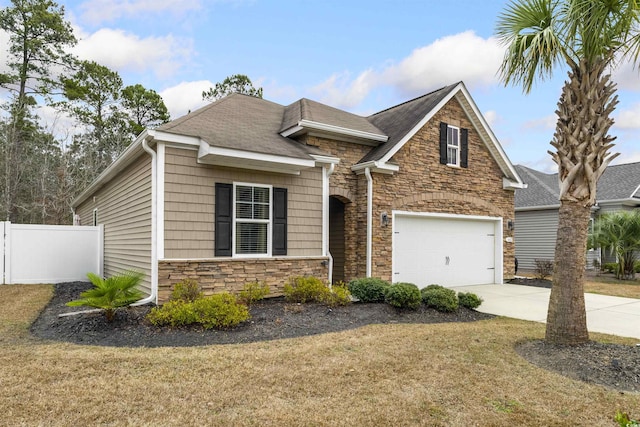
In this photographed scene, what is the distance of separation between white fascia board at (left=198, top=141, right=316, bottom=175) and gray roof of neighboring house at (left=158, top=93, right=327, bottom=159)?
102mm

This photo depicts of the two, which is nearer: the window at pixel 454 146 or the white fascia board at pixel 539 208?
the window at pixel 454 146

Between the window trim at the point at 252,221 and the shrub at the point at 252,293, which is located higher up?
the window trim at the point at 252,221

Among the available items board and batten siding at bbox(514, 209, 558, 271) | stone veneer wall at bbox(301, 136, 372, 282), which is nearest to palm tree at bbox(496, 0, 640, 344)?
stone veneer wall at bbox(301, 136, 372, 282)

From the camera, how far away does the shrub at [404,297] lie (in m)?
8.11

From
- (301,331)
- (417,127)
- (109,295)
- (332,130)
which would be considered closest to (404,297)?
(301,331)

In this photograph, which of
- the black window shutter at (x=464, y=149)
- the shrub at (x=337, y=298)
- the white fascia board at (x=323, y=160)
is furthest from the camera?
the black window shutter at (x=464, y=149)

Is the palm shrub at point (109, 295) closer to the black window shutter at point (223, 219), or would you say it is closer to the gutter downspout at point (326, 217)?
the black window shutter at point (223, 219)

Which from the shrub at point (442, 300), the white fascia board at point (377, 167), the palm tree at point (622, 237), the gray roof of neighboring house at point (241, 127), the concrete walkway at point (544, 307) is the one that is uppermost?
the gray roof of neighboring house at point (241, 127)

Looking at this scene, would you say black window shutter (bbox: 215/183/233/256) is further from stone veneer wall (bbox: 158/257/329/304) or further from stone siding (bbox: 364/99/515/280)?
stone siding (bbox: 364/99/515/280)

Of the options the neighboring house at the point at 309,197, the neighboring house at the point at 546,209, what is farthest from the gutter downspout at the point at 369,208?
the neighboring house at the point at 546,209

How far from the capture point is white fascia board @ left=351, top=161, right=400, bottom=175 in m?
10.9

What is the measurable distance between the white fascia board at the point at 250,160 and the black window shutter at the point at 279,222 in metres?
0.55

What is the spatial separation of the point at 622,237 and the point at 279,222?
44.9ft

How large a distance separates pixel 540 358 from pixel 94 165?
2608 cm
